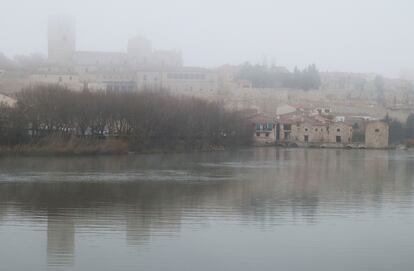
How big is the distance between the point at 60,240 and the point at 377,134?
41508 millimetres

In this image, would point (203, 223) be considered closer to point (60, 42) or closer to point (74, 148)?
point (74, 148)

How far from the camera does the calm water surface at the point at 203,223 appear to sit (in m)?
8.14

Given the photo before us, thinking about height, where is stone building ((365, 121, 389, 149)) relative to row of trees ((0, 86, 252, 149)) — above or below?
below

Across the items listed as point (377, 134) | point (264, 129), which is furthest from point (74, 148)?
point (377, 134)

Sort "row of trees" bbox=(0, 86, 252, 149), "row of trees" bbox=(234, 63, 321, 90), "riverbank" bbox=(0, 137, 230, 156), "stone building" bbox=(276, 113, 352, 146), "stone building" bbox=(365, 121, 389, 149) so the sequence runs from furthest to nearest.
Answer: "row of trees" bbox=(234, 63, 321, 90) → "stone building" bbox=(276, 113, 352, 146) → "stone building" bbox=(365, 121, 389, 149) → "row of trees" bbox=(0, 86, 252, 149) → "riverbank" bbox=(0, 137, 230, 156)

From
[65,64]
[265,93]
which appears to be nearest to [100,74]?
[65,64]

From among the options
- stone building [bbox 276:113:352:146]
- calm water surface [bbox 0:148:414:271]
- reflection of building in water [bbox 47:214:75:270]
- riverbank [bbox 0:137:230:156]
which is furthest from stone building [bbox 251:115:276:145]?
reflection of building in water [bbox 47:214:75:270]

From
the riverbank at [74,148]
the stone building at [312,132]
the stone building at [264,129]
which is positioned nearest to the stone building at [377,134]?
the stone building at [312,132]

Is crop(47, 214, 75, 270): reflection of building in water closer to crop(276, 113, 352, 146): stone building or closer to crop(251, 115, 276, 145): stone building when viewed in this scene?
crop(251, 115, 276, 145): stone building

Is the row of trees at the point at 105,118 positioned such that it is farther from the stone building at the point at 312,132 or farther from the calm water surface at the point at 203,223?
the stone building at the point at 312,132

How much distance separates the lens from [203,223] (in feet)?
34.7

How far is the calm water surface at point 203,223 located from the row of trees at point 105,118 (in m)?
11.2

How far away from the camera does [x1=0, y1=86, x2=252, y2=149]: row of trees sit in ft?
97.9

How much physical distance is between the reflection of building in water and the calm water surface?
16 mm
